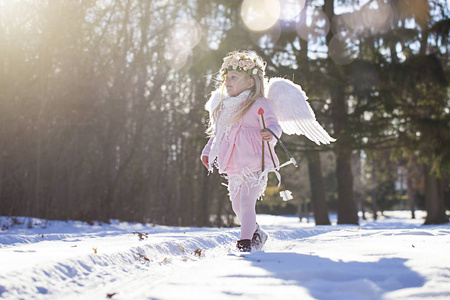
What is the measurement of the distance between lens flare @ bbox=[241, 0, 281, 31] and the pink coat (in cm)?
996

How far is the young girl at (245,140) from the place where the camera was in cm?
473

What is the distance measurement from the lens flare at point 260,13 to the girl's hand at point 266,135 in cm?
1039

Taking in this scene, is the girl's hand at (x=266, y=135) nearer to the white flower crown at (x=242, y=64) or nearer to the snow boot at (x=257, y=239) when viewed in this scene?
the white flower crown at (x=242, y=64)

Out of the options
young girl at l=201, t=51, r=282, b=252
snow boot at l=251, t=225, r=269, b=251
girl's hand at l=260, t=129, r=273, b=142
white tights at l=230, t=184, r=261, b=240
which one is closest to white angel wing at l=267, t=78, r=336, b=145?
young girl at l=201, t=51, r=282, b=252

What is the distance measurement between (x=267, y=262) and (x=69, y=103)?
320 inches

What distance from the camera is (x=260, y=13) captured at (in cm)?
1476

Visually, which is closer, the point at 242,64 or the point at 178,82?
the point at 242,64

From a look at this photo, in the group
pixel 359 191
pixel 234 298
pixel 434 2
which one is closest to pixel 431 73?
pixel 434 2

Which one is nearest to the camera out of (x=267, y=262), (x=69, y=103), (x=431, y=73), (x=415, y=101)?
(x=267, y=262)

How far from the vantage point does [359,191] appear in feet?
141

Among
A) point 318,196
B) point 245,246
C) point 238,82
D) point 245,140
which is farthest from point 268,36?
point 245,246

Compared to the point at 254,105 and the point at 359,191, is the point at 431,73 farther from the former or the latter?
the point at 359,191

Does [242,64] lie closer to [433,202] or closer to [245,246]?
[245,246]

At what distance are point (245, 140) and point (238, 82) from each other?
2.30 feet
